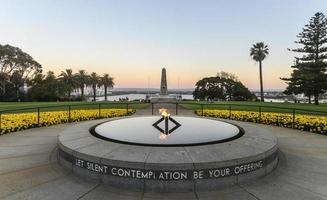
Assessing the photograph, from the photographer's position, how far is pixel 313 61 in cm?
4738

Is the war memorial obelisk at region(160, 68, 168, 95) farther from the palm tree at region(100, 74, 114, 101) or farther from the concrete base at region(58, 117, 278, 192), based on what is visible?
the palm tree at region(100, 74, 114, 101)

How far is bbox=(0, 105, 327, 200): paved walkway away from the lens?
4.99 m

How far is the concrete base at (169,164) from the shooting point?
523cm

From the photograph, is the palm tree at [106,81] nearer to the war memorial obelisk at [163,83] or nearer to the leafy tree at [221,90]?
the leafy tree at [221,90]

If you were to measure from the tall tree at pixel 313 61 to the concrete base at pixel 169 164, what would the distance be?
46.3m

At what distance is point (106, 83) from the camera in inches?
4021

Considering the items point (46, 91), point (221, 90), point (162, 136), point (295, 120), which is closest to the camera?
point (162, 136)

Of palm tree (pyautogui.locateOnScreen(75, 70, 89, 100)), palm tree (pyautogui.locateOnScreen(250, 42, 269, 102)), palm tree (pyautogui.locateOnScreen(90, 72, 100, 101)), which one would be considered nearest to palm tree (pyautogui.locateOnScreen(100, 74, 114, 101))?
palm tree (pyautogui.locateOnScreen(90, 72, 100, 101))

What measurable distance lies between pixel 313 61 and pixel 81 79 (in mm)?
67045

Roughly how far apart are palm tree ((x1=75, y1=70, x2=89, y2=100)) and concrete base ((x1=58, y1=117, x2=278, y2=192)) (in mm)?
76740

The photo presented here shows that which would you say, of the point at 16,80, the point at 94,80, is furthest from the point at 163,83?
the point at 94,80

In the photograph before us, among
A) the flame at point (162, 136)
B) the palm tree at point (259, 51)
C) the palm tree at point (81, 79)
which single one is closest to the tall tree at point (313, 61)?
the palm tree at point (259, 51)

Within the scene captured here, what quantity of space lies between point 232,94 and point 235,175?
3080 inches

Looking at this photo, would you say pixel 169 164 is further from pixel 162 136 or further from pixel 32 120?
pixel 32 120
